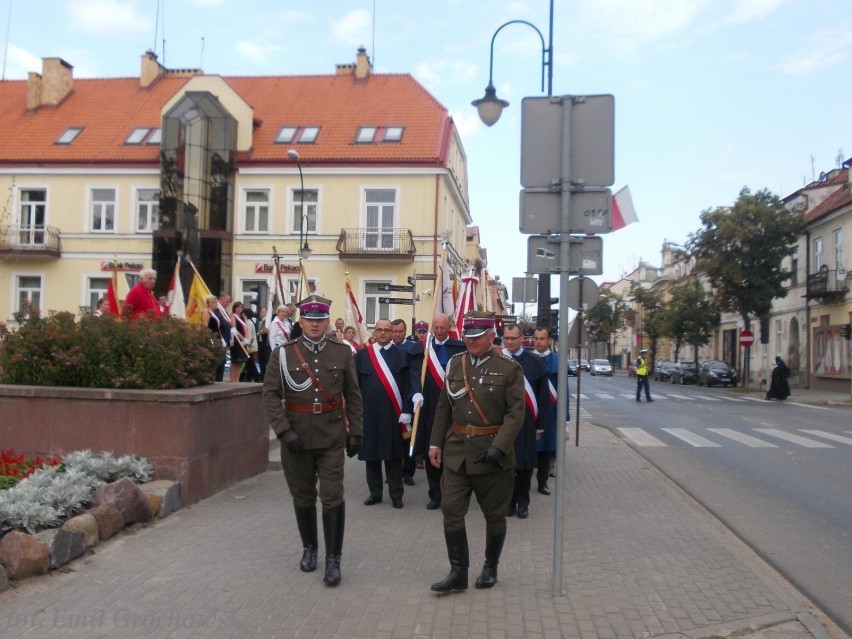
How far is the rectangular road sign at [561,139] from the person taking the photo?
5.73m

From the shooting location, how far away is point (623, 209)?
830cm

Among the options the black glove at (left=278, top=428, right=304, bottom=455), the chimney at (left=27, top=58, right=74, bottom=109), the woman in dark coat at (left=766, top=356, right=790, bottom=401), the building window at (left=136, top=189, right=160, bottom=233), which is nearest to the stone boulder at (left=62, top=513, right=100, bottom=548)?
the black glove at (left=278, top=428, right=304, bottom=455)

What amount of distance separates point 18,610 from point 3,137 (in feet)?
128

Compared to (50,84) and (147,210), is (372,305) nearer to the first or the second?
(147,210)

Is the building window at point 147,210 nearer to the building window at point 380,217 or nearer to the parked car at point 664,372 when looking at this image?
the building window at point 380,217

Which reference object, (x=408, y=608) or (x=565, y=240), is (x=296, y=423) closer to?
(x=408, y=608)

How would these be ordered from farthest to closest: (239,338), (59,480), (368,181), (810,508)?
(368,181) < (239,338) < (810,508) < (59,480)

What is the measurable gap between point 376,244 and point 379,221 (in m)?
1.13

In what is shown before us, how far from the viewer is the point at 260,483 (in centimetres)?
947

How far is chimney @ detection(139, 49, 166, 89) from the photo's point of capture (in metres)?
41.9

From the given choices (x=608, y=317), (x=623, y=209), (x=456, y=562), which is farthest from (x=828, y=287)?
(x=608, y=317)

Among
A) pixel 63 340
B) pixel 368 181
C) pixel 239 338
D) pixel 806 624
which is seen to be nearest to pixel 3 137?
pixel 368 181

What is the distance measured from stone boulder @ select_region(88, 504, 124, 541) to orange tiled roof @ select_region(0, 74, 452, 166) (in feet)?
96.2

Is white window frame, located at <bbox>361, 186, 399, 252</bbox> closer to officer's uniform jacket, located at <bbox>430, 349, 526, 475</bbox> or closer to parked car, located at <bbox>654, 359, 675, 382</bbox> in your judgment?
parked car, located at <bbox>654, 359, 675, 382</bbox>
